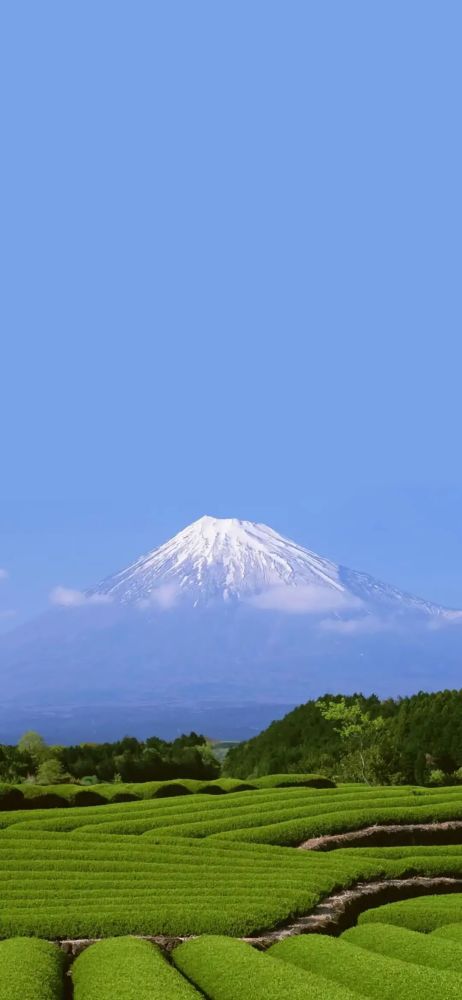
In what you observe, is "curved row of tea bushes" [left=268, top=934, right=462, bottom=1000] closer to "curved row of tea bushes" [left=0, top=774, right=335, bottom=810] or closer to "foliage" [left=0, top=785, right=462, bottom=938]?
"foliage" [left=0, top=785, right=462, bottom=938]

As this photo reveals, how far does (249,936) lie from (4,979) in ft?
25.1

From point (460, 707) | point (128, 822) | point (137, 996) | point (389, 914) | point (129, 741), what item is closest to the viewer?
point (137, 996)

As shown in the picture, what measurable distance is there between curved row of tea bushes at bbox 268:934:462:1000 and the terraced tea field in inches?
1.6

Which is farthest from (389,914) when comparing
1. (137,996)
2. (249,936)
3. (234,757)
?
(234,757)

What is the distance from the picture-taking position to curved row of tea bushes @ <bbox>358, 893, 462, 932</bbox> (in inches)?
932

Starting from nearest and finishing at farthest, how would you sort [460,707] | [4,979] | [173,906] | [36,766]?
[4,979], [173,906], [36,766], [460,707]

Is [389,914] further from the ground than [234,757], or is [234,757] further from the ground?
[234,757]

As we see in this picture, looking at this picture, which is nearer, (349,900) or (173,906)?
(173,906)

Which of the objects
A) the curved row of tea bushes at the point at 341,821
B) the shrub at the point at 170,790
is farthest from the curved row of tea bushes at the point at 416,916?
the shrub at the point at 170,790

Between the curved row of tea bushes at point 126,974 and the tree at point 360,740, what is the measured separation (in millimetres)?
56971

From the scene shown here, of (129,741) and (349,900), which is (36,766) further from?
(349,900)

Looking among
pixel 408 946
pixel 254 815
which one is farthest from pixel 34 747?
pixel 408 946

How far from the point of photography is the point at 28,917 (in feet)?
66.1

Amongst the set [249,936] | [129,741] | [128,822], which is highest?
[129,741]
